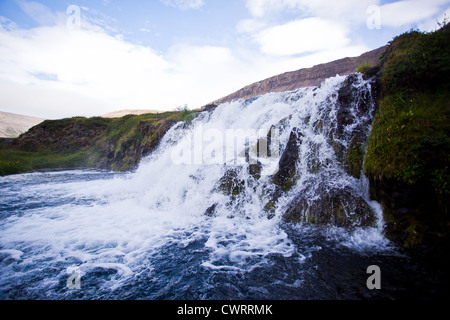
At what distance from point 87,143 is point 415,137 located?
44326 mm

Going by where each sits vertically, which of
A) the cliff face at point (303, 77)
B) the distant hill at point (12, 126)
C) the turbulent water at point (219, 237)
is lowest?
the turbulent water at point (219, 237)

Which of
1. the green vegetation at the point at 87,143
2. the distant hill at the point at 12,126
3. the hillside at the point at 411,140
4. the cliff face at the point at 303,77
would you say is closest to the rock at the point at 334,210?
the hillside at the point at 411,140

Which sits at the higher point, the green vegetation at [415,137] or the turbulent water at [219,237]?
the green vegetation at [415,137]

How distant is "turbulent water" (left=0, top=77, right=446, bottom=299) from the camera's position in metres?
4.22

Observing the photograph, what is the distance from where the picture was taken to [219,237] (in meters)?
6.62

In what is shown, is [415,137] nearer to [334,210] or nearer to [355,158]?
[355,158]

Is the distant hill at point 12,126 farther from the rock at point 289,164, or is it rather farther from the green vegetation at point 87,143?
the rock at point 289,164

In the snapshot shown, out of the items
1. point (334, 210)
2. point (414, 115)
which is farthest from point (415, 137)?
point (334, 210)

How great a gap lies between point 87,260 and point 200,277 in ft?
10.5

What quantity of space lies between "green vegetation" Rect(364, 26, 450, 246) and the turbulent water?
0.76 meters

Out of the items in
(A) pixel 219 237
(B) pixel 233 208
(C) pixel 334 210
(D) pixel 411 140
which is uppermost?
(D) pixel 411 140

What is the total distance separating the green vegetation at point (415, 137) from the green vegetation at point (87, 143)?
18556 millimetres

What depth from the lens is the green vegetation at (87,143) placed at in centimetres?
2578

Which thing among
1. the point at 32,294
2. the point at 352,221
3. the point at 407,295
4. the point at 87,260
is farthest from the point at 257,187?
the point at 32,294
